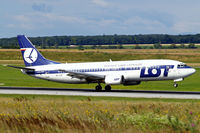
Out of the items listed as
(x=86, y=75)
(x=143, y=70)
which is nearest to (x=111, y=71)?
(x=86, y=75)

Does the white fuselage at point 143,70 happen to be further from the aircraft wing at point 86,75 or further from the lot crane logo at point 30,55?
the lot crane logo at point 30,55

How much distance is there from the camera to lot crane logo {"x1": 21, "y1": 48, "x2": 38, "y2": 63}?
5359 centimetres

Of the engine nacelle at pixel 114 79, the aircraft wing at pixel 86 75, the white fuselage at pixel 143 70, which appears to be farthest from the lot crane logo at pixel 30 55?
the engine nacelle at pixel 114 79

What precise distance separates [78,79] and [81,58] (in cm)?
10504

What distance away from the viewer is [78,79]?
5091cm

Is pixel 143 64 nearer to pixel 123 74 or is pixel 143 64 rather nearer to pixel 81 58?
pixel 123 74

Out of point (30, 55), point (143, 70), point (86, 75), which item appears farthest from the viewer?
point (30, 55)

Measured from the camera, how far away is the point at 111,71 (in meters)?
49.6

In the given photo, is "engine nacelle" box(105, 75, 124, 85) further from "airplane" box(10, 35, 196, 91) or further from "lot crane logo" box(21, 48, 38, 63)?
"lot crane logo" box(21, 48, 38, 63)

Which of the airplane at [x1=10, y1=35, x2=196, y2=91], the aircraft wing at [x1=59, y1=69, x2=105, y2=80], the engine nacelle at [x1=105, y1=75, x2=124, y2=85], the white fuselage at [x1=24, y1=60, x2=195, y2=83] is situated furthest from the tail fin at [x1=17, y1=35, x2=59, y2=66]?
the engine nacelle at [x1=105, y1=75, x2=124, y2=85]

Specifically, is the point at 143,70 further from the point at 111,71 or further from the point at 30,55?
the point at 30,55

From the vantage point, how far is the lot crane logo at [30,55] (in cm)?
5359

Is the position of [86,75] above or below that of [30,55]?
below

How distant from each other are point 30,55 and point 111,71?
1154cm
